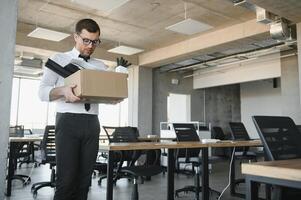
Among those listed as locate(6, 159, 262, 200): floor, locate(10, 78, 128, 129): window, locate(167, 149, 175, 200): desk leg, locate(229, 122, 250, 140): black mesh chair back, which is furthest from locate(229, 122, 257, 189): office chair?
locate(10, 78, 128, 129): window

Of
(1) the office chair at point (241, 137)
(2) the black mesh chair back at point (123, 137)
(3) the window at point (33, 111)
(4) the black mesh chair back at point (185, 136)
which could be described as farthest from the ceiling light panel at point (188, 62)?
(2) the black mesh chair back at point (123, 137)

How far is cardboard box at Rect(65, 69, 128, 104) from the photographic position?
1.40 meters

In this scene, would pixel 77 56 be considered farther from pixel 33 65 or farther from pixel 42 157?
pixel 33 65

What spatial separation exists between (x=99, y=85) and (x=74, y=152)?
0.38 meters

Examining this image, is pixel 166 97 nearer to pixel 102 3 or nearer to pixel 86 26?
pixel 102 3

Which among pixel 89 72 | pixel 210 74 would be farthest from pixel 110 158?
pixel 210 74

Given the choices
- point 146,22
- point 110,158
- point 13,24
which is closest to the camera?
point 13,24

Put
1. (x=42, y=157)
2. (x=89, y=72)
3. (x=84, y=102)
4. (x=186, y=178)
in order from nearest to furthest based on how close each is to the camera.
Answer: (x=89, y=72) → (x=84, y=102) → (x=42, y=157) → (x=186, y=178)

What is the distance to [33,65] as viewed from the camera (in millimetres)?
8406

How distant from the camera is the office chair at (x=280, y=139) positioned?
1.30 metres

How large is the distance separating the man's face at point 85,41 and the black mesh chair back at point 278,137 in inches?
37.9

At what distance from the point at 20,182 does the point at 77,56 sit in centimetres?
398

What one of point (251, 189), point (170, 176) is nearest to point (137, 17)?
point (170, 176)

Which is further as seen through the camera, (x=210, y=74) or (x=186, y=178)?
(x=210, y=74)
